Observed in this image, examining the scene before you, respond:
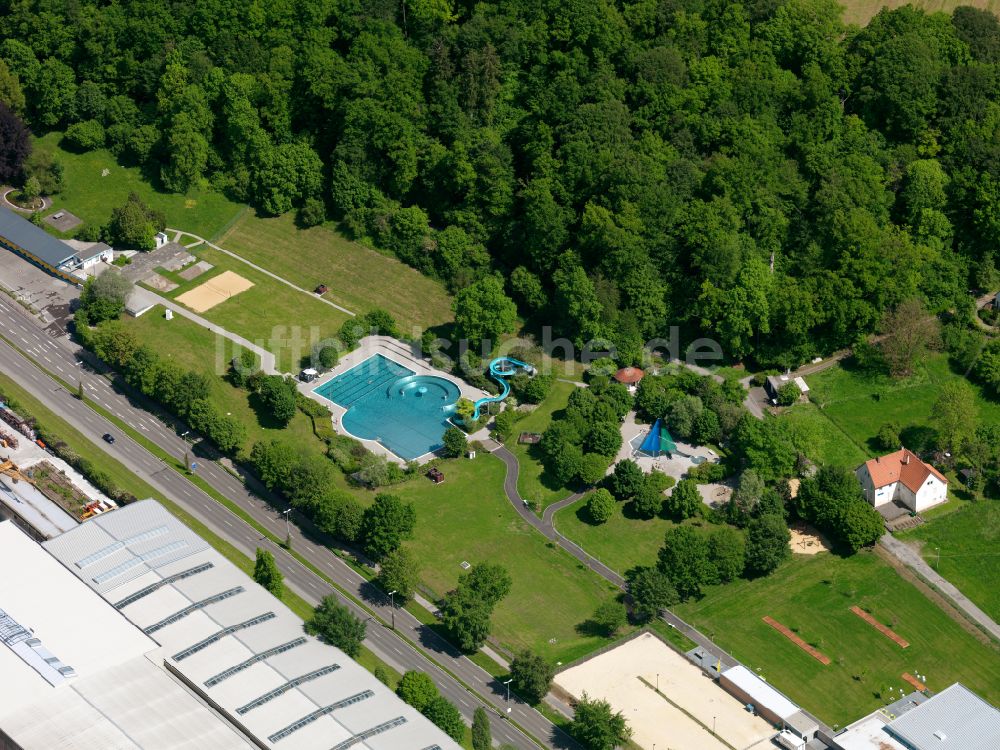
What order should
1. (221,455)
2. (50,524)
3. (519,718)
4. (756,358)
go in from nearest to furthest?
(519,718) < (50,524) < (221,455) < (756,358)

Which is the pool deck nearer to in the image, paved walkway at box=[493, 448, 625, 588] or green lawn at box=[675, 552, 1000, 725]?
paved walkway at box=[493, 448, 625, 588]

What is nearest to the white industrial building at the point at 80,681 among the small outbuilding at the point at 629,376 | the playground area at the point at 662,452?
the playground area at the point at 662,452

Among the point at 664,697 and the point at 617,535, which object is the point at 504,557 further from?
the point at 664,697

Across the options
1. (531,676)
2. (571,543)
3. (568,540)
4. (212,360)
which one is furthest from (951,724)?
(212,360)

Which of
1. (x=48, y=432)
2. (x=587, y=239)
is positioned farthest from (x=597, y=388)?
(x=48, y=432)

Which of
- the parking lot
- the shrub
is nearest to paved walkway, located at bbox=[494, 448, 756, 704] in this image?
the shrub

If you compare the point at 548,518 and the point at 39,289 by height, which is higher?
the point at 39,289

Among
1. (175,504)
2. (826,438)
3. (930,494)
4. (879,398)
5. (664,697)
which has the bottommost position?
(175,504)

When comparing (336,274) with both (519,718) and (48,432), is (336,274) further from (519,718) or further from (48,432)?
(519,718)
